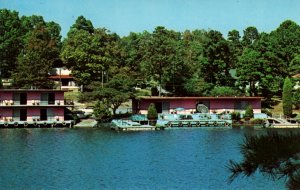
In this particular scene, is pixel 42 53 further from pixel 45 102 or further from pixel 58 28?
pixel 58 28

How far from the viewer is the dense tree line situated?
63.3m

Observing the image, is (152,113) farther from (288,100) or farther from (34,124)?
(288,100)

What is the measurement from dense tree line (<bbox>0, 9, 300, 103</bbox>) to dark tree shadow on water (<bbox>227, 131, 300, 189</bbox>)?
1989 inches

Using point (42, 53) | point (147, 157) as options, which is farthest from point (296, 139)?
point (42, 53)

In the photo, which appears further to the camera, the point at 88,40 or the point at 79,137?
the point at 88,40

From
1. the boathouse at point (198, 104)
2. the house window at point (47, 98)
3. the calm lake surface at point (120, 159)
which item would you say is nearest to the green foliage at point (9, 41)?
the house window at point (47, 98)

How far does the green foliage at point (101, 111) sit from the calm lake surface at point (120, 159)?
174 inches

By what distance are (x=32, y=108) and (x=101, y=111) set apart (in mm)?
7230

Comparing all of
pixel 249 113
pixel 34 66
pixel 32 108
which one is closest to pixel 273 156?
pixel 32 108

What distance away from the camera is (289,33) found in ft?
242

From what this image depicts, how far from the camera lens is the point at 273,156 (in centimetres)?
549

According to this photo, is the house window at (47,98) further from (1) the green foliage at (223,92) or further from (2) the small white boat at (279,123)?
(2) the small white boat at (279,123)

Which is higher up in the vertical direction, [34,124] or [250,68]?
[250,68]

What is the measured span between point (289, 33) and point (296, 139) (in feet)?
233
